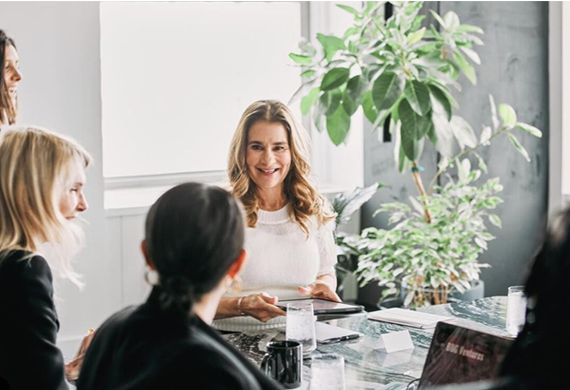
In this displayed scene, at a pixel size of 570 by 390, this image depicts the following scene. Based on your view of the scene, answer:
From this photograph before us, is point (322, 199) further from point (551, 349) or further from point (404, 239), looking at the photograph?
point (551, 349)

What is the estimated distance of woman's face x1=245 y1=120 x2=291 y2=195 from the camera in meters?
2.96

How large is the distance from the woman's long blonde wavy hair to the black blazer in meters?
1.47

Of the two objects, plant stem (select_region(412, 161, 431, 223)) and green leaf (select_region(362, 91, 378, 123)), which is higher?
green leaf (select_region(362, 91, 378, 123))

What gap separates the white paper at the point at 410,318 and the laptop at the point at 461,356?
63 centimetres

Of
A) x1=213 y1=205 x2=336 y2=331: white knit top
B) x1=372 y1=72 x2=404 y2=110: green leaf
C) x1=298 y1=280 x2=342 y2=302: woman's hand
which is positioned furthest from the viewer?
x1=372 y1=72 x2=404 y2=110: green leaf

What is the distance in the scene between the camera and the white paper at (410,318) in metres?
2.54

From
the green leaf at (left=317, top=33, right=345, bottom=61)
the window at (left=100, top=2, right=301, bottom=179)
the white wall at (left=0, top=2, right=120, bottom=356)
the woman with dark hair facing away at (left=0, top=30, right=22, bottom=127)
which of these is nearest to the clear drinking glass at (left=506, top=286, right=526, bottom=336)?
the woman with dark hair facing away at (left=0, top=30, right=22, bottom=127)

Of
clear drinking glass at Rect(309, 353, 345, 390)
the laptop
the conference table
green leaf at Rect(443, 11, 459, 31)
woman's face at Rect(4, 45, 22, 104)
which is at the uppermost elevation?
green leaf at Rect(443, 11, 459, 31)

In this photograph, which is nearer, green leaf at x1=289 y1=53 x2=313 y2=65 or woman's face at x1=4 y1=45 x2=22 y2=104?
woman's face at x1=4 y1=45 x2=22 y2=104

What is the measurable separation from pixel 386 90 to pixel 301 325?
1.80 metres

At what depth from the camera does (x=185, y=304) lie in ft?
4.69

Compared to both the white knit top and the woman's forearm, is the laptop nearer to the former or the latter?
the woman's forearm

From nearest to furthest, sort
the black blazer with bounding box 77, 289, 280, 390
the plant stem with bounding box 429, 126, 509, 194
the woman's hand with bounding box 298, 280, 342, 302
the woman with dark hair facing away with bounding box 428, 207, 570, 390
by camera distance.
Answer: the woman with dark hair facing away with bounding box 428, 207, 570, 390
the black blazer with bounding box 77, 289, 280, 390
the woman's hand with bounding box 298, 280, 342, 302
the plant stem with bounding box 429, 126, 509, 194

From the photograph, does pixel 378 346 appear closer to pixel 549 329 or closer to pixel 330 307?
pixel 330 307
